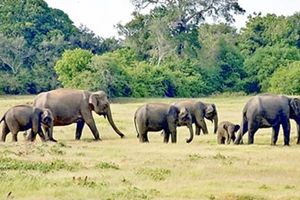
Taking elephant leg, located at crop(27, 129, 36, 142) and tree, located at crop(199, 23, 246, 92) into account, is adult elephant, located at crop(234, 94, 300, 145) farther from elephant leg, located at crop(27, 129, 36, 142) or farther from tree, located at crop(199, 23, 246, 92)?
tree, located at crop(199, 23, 246, 92)

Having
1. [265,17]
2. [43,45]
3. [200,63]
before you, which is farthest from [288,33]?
Result: [43,45]

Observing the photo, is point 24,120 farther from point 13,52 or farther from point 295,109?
point 13,52

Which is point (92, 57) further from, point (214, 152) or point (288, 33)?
point (214, 152)

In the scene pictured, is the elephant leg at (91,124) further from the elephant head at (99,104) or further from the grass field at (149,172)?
the grass field at (149,172)

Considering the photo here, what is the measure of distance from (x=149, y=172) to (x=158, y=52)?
180ft

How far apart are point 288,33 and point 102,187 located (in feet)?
223

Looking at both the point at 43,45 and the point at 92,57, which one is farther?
the point at 43,45

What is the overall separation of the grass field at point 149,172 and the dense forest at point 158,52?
3900 centimetres

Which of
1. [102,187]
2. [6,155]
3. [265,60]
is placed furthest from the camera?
[265,60]

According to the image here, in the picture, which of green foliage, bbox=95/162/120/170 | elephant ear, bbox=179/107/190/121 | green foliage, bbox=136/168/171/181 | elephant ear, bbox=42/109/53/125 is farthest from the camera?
elephant ear, bbox=179/107/190/121

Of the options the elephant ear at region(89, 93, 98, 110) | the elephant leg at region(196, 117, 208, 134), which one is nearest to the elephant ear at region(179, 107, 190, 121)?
the elephant ear at region(89, 93, 98, 110)

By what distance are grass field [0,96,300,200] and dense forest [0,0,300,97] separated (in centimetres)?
3900

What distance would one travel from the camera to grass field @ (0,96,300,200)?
45.3ft

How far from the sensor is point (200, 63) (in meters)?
69.6
